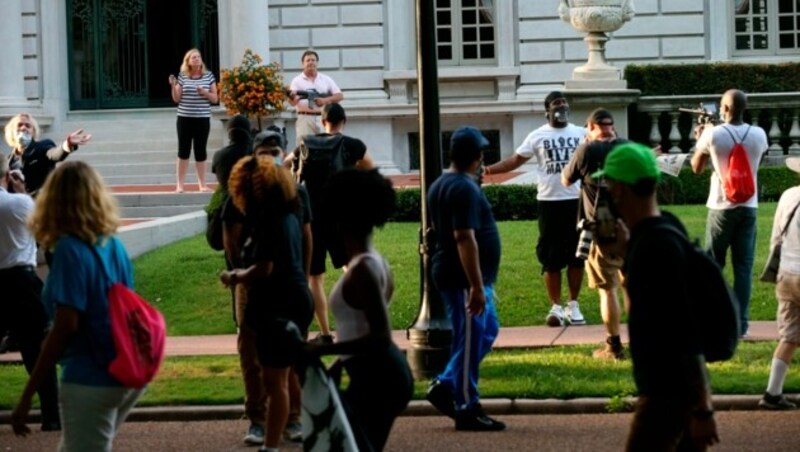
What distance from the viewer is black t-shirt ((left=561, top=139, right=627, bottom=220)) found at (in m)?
13.7

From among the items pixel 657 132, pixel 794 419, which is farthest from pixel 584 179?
pixel 657 132

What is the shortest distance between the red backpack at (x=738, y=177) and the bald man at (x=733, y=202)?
0.03 m

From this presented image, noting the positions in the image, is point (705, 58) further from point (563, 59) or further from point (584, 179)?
point (584, 179)

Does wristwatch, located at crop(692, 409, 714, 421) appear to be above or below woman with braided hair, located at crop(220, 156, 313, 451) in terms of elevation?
below

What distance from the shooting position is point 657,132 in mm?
25516

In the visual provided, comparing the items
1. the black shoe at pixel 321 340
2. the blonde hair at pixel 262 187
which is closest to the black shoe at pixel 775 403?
the black shoe at pixel 321 340

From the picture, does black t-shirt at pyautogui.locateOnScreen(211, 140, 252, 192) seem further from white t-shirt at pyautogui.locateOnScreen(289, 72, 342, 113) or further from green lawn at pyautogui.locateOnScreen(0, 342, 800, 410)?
white t-shirt at pyautogui.locateOnScreen(289, 72, 342, 113)

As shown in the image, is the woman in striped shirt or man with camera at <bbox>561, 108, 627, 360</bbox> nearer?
man with camera at <bbox>561, 108, 627, 360</bbox>

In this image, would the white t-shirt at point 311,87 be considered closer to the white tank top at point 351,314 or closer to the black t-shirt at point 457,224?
the black t-shirt at point 457,224

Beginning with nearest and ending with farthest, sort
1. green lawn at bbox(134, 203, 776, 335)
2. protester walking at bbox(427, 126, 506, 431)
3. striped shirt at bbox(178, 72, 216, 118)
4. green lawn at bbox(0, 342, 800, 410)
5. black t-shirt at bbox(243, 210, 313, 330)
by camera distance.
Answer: black t-shirt at bbox(243, 210, 313, 330), protester walking at bbox(427, 126, 506, 431), green lawn at bbox(0, 342, 800, 410), green lawn at bbox(134, 203, 776, 335), striped shirt at bbox(178, 72, 216, 118)

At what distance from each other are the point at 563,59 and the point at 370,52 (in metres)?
3.22

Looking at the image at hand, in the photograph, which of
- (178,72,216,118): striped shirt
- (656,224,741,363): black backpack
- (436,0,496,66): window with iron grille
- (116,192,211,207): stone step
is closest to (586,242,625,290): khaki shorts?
(656,224,741,363): black backpack

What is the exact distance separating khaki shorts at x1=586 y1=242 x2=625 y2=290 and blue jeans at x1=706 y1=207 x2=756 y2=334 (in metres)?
Result: 1.04

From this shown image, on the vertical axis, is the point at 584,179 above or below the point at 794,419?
above
